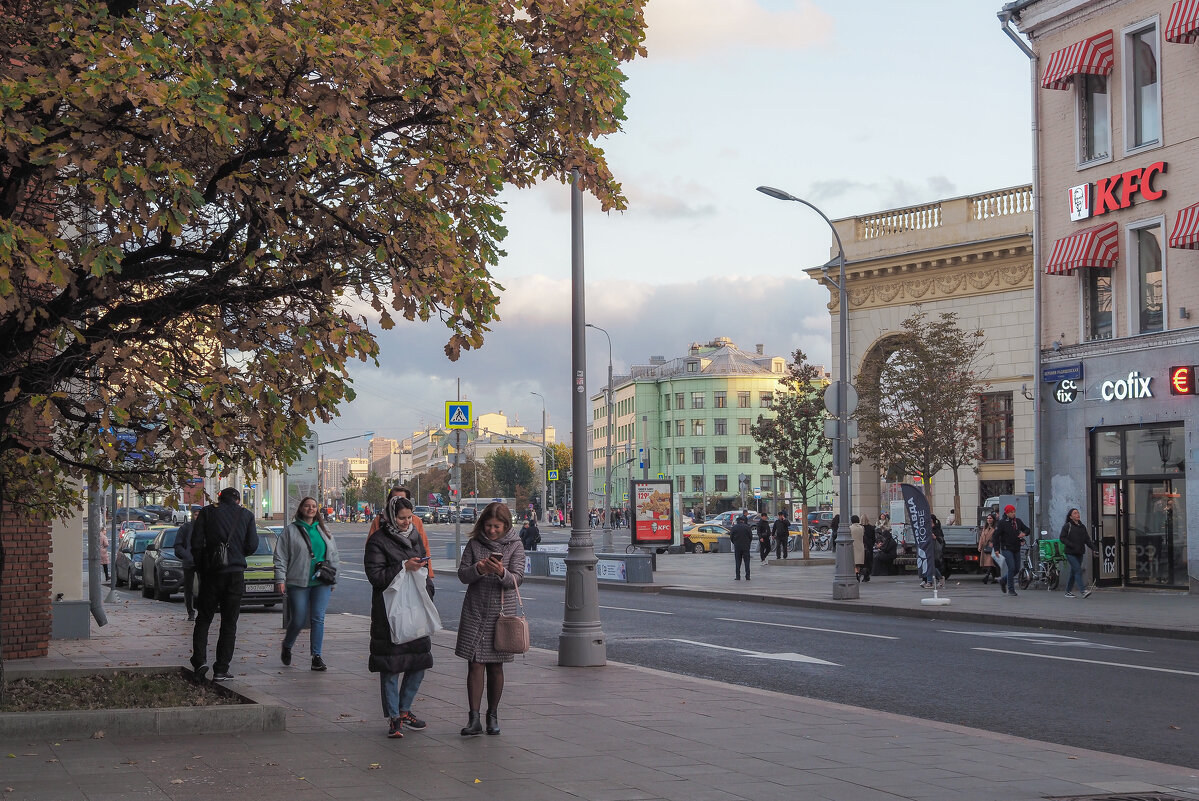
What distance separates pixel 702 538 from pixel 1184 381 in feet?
117

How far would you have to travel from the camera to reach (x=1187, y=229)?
24.5 m

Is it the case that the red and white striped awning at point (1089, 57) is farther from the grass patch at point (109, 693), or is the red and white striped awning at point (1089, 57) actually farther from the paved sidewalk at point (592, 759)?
the grass patch at point (109, 693)

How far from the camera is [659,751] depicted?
8.91 m

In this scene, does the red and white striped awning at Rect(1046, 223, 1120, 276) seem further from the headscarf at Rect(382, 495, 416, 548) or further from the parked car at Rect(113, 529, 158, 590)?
the parked car at Rect(113, 529, 158, 590)

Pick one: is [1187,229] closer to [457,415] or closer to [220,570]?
[457,415]

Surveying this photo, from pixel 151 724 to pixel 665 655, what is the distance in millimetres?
8245

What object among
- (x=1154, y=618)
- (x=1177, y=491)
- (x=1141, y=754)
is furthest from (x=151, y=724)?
(x=1177, y=491)

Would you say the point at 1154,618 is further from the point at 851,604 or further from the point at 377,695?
the point at 377,695

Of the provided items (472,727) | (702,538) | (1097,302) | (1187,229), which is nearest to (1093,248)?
(1097,302)

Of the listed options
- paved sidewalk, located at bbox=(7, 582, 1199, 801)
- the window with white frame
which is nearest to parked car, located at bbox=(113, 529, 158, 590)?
paved sidewalk, located at bbox=(7, 582, 1199, 801)

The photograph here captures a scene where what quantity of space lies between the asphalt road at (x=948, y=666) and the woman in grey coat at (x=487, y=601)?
161 inches

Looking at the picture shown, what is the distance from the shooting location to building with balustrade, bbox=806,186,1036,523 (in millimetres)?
41719

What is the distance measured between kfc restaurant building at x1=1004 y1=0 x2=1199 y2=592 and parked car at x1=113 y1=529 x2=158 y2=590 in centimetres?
2185

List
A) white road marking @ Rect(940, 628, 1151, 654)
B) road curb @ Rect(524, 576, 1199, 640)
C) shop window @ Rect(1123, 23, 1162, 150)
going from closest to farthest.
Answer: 1. white road marking @ Rect(940, 628, 1151, 654)
2. road curb @ Rect(524, 576, 1199, 640)
3. shop window @ Rect(1123, 23, 1162, 150)
